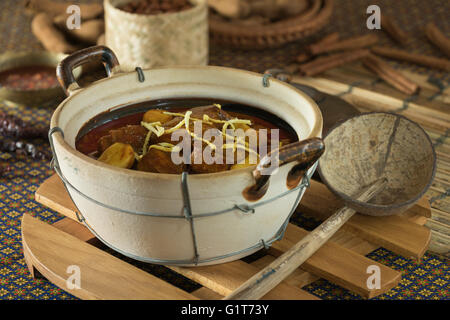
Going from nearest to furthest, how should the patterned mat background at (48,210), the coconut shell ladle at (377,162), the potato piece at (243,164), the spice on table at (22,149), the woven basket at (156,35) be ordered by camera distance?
the potato piece at (243,164), the patterned mat background at (48,210), the coconut shell ladle at (377,162), the spice on table at (22,149), the woven basket at (156,35)

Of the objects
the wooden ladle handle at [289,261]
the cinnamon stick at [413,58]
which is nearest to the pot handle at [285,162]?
the wooden ladle handle at [289,261]

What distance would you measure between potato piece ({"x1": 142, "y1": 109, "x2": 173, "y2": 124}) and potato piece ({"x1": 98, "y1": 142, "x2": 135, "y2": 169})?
162 mm

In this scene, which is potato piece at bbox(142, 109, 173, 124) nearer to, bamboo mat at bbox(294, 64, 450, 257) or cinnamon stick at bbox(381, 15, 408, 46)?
bamboo mat at bbox(294, 64, 450, 257)

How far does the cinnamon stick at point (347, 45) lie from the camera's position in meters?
2.38

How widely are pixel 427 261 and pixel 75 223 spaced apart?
2.70ft

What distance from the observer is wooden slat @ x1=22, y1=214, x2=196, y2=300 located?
111 cm

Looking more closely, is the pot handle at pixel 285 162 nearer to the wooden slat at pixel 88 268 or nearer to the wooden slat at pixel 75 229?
the wooden slat at pixel 88 268

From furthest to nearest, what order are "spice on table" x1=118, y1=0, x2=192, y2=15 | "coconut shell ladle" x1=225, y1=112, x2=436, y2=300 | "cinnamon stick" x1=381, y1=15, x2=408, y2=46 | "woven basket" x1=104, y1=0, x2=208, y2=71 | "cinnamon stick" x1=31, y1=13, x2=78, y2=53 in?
"cinnamon stick" x1=381, y1=15, x2=408, y2=46 < "cinnamon stick" x1=31, y1=13, x2=78, y2=53 < "spice on table" x1=118, y1=0, x2=192, y2=15 < "woven basket" x1=104, y1=0, x2=208, y2=71 < "coconut shell ladle" x1=225, y1=112, x2=436, y2=300

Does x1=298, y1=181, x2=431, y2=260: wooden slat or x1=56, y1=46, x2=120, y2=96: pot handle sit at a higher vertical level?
x1=56, y1=46, x2=120, y2=96: pot handle

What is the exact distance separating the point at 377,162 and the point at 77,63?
2.53 ft

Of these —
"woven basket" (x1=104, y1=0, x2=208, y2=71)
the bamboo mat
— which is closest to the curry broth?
the bamboo mat

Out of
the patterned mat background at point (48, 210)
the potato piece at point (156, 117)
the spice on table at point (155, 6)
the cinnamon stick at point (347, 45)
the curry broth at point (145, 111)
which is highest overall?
the spice on table at point (155, 6)

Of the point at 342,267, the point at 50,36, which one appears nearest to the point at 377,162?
the point at 342,267

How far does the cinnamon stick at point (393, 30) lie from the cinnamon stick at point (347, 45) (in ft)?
0.41
